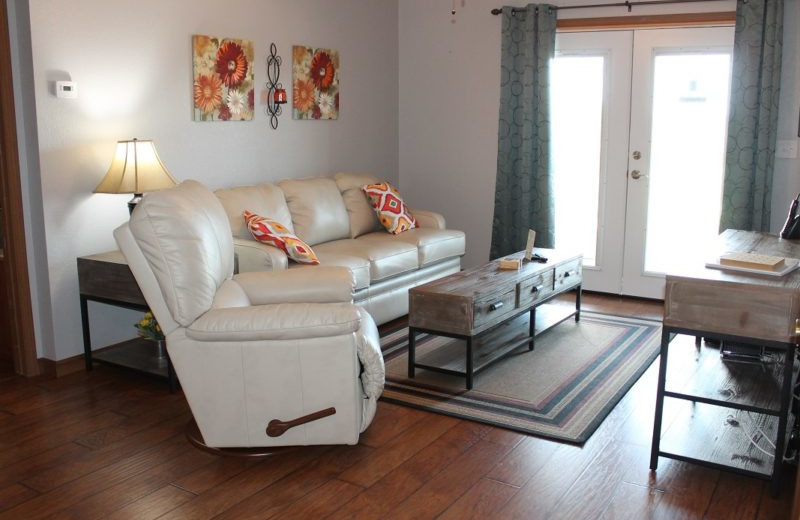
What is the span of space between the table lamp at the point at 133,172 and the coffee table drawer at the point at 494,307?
1743mm

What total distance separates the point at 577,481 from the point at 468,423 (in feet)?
2.21

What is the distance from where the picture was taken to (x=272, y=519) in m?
2.60

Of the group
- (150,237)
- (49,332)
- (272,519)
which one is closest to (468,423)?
(272,519)

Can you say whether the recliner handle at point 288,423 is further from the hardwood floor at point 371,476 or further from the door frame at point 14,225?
the door frame at point 14,225

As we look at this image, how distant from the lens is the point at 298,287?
11.2 feet

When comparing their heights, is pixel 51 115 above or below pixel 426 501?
above

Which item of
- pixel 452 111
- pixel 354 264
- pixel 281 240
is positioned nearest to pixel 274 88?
pixel 281 240

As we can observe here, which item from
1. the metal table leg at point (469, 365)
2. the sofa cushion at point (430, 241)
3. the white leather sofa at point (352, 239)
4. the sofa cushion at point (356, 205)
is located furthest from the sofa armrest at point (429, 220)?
the metal table leg at point (469, 365)

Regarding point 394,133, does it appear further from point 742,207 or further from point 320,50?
point 742,207

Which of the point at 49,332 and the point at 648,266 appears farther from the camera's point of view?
the point at 648,266

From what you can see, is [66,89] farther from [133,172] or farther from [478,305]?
[478,305]

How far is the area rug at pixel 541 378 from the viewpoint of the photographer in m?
3.48

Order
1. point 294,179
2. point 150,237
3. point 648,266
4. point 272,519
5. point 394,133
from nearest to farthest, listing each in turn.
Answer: point 272,519, point 150,237, point 294,179, point 648,266, point 394,133

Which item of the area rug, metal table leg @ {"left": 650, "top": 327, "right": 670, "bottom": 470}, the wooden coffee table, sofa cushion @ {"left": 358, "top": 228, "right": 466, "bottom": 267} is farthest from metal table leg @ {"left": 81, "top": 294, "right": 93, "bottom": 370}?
metal table leg @ {"left": 650, "top": 327, "right": 670, "bottom": 470}
